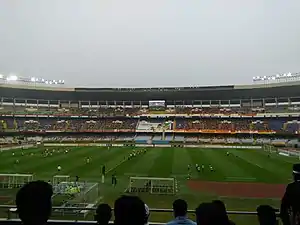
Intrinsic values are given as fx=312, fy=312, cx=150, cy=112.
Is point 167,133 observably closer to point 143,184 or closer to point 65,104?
point 65,104

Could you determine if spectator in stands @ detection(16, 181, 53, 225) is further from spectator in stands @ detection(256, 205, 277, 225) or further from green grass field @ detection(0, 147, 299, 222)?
green grass field @ detection(0, 147, 299, 222)

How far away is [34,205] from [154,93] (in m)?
86.0

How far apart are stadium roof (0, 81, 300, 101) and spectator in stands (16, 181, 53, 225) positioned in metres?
79.4

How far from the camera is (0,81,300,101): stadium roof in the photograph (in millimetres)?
80438

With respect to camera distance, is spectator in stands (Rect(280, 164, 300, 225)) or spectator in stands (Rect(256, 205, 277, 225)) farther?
spectator in stands (Rect(256, 205, 277, 225))

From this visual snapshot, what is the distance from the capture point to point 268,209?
473 centimetres

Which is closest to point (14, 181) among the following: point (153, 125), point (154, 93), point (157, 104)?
point (153, 125)

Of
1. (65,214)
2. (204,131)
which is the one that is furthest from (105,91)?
(65,214)

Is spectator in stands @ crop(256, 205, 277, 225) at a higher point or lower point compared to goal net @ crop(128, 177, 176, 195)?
higher

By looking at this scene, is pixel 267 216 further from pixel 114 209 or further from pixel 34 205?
pixel 34 205

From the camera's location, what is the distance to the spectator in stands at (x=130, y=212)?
325cm

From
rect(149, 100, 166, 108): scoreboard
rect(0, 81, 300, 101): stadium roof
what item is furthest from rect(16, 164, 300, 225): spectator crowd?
rect(149, 100, 166, 108): scoreboard

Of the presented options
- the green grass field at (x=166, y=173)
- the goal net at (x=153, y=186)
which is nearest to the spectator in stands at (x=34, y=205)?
the green grass field at (x=166, y=173)

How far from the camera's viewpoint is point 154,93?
88.9 meters
